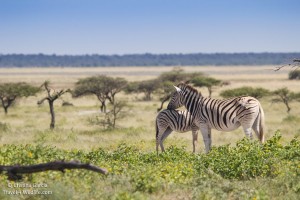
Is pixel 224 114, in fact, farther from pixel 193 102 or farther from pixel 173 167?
pixel 173 167

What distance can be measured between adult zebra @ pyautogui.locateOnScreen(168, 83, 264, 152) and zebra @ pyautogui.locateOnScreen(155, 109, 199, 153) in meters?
1.09

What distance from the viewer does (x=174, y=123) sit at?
54.4 ft

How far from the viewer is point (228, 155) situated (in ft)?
35.4

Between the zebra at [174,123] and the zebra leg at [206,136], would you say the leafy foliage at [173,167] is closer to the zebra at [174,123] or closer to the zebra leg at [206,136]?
the zebra leg at [206,136]

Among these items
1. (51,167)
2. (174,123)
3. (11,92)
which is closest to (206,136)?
(174,123)

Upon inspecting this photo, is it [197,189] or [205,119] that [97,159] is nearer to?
[197,189]

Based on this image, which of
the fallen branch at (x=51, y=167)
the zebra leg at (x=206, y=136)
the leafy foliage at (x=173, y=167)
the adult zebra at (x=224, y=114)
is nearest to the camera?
the fallen branch at (x=51, y=167)

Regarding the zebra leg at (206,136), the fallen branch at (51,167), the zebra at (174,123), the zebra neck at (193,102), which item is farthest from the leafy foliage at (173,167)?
the zebra at (174,123)

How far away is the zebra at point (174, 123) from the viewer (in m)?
16.5

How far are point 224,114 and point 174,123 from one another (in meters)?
2.52

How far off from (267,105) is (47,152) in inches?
1190

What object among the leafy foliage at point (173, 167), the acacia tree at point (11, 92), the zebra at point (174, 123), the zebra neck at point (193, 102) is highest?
the zebra neck at point (193, 102)

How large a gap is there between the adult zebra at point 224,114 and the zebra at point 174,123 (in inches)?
43.0

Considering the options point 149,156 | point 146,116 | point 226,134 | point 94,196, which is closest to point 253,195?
point 94,196
